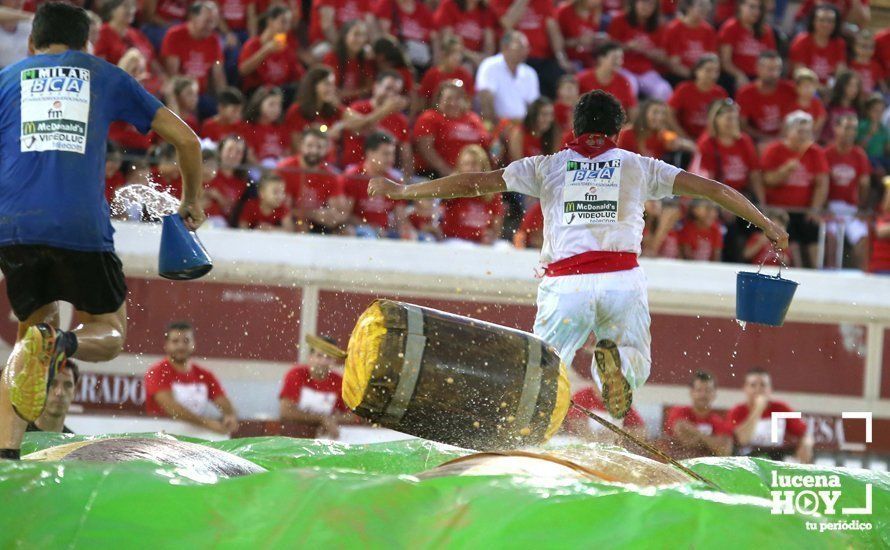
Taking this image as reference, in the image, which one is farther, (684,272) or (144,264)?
(684,272)

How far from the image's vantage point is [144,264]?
9.38 metres

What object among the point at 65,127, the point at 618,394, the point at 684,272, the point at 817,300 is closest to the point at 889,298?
the point at 817,300

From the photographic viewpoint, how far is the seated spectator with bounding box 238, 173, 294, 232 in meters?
9.45

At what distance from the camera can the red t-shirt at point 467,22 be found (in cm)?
1125

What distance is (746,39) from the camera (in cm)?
1248

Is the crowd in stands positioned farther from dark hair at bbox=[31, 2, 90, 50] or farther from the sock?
the sock

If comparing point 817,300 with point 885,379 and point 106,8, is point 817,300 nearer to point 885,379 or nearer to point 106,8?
point 885,379

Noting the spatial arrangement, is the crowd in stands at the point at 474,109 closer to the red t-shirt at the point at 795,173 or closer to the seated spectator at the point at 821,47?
the red t-shirt at the point at 795,173

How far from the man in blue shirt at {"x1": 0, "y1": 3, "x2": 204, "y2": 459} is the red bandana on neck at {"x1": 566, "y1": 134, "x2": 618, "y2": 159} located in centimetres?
177

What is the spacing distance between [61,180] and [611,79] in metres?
6.75

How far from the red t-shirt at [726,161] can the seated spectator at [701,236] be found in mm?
478

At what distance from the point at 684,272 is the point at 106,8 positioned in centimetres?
459

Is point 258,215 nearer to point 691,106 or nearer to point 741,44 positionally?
point 691,106


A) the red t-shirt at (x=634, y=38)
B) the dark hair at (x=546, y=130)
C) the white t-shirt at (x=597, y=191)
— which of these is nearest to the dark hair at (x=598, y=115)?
the white t-shirt at (x=597, y=191)
